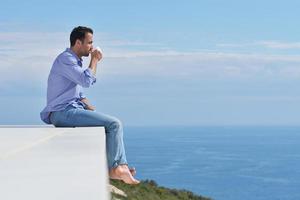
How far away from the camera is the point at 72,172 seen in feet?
13.9

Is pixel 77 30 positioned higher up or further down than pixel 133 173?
higher up

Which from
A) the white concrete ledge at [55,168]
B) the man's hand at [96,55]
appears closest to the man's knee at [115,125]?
the man's hand at [96,55]

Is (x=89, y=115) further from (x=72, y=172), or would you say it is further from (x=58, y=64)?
(x=72, y=172)

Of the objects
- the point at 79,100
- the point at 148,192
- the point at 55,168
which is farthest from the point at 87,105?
the point at 148,192

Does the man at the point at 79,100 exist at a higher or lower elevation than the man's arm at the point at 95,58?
lower

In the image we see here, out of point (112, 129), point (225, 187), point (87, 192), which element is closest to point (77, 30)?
point (112, 129)

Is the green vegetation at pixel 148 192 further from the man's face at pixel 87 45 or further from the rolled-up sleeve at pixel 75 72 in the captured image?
the man's face at pixel 87 45

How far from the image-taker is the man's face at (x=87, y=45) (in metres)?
8.58

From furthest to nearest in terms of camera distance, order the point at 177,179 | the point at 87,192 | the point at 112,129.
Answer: the point at 177,179 → the point at 112,129 → the point at 87,192

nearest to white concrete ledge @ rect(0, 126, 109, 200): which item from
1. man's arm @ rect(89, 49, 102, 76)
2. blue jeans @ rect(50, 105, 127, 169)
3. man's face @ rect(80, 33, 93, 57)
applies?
blue jeans @ rect(50, 105, 127, 169)

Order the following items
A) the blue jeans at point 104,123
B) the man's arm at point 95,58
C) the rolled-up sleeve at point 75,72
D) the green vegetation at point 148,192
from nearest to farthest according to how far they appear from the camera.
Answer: the blue jeans at point 104,123 < the rolled-up sleeve at point 75,72 < the man's arm at point 95,58 < the green vegetation at point 148,192

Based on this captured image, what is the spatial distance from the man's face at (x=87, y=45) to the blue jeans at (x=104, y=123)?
0.63m

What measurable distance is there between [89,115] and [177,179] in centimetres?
16148

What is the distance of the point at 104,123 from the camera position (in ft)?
27.2
